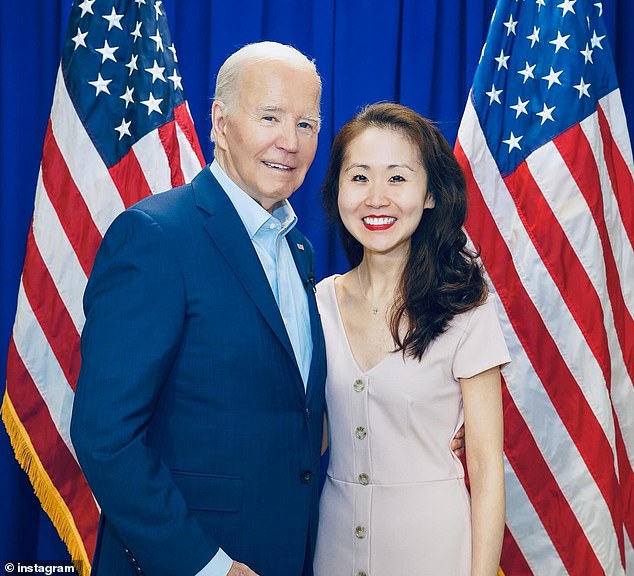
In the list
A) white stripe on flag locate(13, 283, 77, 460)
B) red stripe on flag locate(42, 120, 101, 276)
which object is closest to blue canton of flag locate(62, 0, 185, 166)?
red stripe on flag locate(42, 120, 101, 276)

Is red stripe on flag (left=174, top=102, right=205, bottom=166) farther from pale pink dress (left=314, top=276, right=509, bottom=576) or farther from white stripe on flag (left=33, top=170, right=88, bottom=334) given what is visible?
pale pink dress (left=314, top=276, right=509, bottom=576)

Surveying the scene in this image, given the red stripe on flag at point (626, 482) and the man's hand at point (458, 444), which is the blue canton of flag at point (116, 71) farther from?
the red stripe on flag at point (626, 482)

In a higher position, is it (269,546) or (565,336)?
(565,336)

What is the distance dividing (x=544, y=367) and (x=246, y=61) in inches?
60.7

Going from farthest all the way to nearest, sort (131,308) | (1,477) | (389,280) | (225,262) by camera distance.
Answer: (1,477) → (389,280) → (225,262) → (131,308)

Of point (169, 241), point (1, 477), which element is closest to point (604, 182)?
point (169, 241)

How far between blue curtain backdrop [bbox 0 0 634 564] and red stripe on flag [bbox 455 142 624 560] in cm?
68

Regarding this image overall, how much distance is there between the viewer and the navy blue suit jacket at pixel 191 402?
1466 mm

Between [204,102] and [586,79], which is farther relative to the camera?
[204,102]

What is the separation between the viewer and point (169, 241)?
5.07 feet

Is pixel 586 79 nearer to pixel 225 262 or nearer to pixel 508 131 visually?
pixel 508 131

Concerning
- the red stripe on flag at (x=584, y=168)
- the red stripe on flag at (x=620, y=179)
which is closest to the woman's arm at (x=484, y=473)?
the red stripe on flag at (x=584, y=168)

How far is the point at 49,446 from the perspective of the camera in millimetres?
2750

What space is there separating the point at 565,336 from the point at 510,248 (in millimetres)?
345
